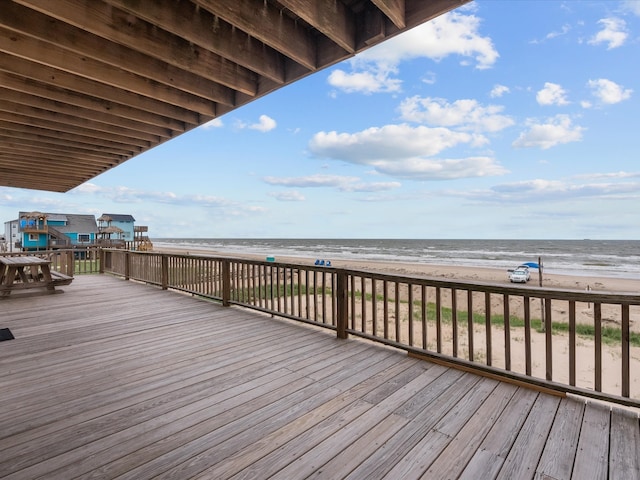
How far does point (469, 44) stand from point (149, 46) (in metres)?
7.82

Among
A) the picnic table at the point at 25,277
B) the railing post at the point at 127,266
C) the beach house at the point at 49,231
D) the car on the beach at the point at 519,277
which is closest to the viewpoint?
the picnic table at the point at 25,277

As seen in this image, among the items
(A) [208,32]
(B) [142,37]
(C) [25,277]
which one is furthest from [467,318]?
A: (C) [25,277]

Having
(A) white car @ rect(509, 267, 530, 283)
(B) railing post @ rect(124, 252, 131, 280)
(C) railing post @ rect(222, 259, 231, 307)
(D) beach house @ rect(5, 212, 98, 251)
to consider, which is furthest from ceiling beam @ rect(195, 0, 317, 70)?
(D) beach house @ rect(5, 212, 98, 251)

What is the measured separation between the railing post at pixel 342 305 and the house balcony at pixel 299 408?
15mm

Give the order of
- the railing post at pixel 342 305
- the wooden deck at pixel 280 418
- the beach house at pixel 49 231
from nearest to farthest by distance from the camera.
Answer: the wooden deck at pixel 280 418
the railing post at pixel 342 305
the beach house at pixel 49 231

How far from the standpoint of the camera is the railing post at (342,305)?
3.15 metres

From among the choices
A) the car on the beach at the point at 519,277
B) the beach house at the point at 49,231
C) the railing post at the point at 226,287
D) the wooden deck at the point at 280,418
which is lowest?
the car on the beach at the point at 519,277

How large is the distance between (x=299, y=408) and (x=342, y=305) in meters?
1.43

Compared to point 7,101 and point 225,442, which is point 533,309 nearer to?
point 225,442

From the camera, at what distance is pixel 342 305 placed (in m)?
3.18

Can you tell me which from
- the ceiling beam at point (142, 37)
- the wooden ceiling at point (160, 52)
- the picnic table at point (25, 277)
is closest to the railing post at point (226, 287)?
the wooden ceiling at point (160, 52)

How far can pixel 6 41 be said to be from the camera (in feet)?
6.77

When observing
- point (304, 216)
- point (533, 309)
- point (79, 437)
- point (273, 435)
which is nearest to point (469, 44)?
point (533, 309)

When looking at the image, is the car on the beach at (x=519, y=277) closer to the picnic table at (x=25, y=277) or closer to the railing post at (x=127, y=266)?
the railing post at (x=127, y=266)
